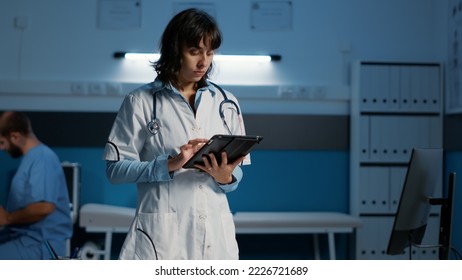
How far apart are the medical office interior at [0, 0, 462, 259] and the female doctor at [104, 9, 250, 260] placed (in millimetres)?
1985

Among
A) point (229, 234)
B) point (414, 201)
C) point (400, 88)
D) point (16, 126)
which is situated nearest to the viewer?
point (229, 234)

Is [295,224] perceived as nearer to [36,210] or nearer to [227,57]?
[227,57]

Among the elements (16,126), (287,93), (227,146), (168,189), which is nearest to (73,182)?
(16,126)

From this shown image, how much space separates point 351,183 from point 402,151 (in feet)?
1.04

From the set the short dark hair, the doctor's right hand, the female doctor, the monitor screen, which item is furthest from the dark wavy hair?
the short dark hair

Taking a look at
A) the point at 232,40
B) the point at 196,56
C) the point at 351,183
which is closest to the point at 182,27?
the point at 196,56

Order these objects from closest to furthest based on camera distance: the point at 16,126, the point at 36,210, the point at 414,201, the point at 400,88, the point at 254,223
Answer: the point at 414,201
the point at 36,210
the point at 16,126
the point at 254,223
the point at 400,88

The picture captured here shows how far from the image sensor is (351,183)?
3.51 meters

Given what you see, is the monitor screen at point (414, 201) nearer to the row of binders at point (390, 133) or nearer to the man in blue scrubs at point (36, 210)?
the man in blue scrubs at point (36, 210)

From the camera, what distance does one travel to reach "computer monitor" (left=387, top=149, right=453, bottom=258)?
5.13ft

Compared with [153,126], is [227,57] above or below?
above

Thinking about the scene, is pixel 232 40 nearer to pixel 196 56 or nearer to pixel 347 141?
pixel 347 141

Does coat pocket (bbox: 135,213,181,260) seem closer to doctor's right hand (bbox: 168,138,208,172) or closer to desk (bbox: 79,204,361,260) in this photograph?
doctor's right hand (bbox: 168,138,208,172)

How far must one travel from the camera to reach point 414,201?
5.21 feet
